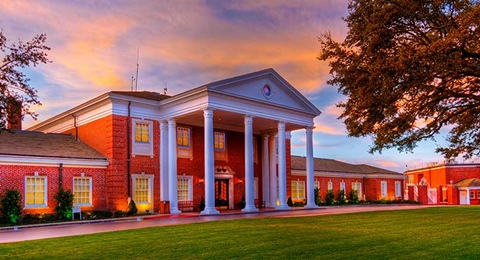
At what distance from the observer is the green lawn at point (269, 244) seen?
11.7 metres

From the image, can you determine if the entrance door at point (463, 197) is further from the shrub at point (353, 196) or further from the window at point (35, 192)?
the window at point (35, 192)

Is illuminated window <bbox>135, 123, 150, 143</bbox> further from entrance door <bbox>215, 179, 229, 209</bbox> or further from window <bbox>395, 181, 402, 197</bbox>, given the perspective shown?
window <bbox>395, 181, 402, 197</bbox>

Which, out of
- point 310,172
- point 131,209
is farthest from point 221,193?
point 131,209

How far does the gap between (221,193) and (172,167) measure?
20.2 feet

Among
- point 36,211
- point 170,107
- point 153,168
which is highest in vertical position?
point 170,107

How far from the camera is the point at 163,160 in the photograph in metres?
32.1

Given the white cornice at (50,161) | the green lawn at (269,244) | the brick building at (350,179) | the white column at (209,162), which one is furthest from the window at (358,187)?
the green lawn at (269,244)

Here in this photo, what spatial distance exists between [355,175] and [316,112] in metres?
17.7

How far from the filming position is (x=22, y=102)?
11602mm

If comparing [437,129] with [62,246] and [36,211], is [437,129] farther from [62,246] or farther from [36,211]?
[36,211]

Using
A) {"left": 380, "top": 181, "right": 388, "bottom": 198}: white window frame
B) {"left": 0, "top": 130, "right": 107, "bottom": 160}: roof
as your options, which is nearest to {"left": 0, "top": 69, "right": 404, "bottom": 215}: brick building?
{"left": 0, "top": 130, "right": 107, "bottom": 160}: roof

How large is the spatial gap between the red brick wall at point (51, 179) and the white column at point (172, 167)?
4181 mm

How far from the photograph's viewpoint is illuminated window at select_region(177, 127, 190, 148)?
33750 millimetres

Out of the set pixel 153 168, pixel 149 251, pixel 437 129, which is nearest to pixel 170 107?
pixel 153 168
